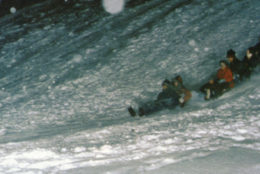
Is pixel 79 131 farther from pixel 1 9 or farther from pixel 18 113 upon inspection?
pixel 1 9

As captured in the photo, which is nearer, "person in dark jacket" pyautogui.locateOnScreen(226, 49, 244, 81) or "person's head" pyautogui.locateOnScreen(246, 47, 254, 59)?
"person in dark jacket" pyautogui.locateOnScreen(226, 49, 244, 81)

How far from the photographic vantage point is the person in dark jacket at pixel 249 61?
4.72 m

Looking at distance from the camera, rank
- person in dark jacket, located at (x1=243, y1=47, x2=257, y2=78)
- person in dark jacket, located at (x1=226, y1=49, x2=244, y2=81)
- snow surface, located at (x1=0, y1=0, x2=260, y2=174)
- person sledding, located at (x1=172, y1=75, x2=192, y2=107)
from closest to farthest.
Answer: snow surface, located at (x1=0, y1=0, x2=260, y2=174) → person sledding, located at (x1=172, y1=75, x2=192, y2=107) → person in dark jacket, located at (x1=226, y1=49, x2=244, y2=81) → person in dark jacket, located at (x1=243, y1=47, x2=257, y2=78)

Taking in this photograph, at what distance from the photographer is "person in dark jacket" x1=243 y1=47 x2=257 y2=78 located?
4.72m

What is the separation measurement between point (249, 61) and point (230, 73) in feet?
2.18

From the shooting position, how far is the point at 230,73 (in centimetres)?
443

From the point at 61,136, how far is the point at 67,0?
8.39 metres

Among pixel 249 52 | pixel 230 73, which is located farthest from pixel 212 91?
pixel 249 52

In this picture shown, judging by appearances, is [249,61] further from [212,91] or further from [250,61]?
[212,91]

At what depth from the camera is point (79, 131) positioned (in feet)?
13.8

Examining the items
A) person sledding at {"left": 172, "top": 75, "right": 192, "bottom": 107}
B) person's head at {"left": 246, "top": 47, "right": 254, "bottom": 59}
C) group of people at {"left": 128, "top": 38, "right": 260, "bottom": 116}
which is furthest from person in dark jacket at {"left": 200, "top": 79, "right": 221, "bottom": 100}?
person's head at {"left": 246, "top": 47, "right": 254, "bottom": 59}

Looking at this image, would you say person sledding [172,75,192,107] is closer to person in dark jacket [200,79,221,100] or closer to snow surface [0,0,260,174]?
snow surface [0,0,260,174]

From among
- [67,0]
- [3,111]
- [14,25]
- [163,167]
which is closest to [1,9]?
[14,25]

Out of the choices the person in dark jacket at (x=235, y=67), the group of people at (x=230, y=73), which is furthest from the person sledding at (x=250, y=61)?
the person in dark jacket at (x=235, y=67)
